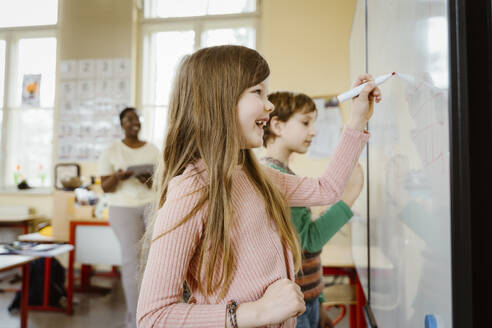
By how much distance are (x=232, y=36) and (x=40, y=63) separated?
239 cm

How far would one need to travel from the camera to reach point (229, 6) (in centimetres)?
414

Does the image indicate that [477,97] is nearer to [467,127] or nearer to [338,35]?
[467,127]

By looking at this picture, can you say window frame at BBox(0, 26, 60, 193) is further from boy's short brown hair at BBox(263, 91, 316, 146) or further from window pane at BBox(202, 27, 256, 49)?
boy's short brown hair at BBox(263, 91, 316, 146)

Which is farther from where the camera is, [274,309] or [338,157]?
[338,157]

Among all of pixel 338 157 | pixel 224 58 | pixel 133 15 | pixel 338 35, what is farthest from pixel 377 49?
pixel 133 15

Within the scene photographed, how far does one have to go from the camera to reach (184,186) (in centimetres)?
68

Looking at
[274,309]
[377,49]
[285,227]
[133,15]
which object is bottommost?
[274,309]

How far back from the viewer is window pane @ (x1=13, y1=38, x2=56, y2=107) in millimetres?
4500

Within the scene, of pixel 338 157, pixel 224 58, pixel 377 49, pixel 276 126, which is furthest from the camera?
pixel 276 126

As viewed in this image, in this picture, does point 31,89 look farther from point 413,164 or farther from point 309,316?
point 413,164

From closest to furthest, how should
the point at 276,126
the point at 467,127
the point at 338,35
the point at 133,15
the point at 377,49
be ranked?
the point at 467,127
the point at 377,49
the point at 276,126
the point at 338,35
the point at 133,15

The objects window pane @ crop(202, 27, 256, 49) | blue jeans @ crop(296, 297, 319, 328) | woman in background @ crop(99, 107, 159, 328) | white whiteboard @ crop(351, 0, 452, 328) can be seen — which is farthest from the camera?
window pane @ crop(202, 27, 256, 49)

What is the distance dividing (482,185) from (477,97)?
0.10 m

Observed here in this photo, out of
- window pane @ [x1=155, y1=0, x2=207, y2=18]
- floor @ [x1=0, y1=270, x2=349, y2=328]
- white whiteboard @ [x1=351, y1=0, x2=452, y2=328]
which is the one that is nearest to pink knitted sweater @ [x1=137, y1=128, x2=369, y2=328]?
white whiteboard @ [x1=351, y1=0, x2=452, y2=328]
